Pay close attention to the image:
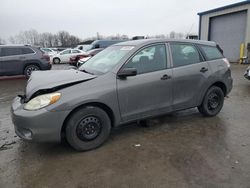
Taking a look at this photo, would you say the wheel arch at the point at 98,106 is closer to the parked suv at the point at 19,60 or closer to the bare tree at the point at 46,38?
the parked suv at the point at 19,60

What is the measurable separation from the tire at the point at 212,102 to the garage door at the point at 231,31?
13953mm

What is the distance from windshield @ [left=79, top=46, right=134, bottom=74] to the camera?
3451 millimetres

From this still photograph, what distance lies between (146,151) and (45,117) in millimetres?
1520

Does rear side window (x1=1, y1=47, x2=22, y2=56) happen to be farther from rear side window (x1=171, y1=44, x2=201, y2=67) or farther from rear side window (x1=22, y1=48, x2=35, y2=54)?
rear side window (x1=171, y1=44, x2=201, y2=67)

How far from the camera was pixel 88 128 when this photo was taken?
10.2 ft

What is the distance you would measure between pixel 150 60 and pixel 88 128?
155 cm

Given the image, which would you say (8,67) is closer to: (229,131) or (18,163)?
(18,163)

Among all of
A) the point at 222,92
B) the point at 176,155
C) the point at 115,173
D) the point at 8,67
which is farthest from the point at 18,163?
the point at 8,67

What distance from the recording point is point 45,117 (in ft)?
9.08

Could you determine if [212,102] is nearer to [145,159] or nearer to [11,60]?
[145,159]

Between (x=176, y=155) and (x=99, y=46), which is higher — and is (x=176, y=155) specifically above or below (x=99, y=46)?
below

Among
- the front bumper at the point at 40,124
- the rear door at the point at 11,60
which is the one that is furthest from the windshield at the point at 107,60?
the rear door at the point at 11,60

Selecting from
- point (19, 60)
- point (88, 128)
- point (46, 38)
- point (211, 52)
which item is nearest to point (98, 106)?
point (88, 128)

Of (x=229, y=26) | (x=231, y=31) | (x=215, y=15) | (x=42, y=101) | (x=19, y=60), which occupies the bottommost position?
(x=42, y=101)
